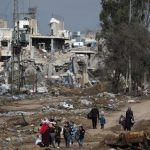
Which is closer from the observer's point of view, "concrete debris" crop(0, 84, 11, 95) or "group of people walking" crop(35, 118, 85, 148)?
"group of people walking" crop(35, 118, 85, 148)

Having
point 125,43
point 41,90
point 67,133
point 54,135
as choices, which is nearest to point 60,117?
point 67,133

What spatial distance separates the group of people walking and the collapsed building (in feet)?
161

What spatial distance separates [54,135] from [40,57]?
77716 mm

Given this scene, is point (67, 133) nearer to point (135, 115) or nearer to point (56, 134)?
point (56, 134)

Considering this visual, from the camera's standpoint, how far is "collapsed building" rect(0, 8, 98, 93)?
85.7 meters

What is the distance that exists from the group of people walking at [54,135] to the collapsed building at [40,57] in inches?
1937

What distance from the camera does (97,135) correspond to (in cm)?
3244

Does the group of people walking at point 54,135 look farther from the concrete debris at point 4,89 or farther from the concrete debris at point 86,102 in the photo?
the concrete debris at point 4,89

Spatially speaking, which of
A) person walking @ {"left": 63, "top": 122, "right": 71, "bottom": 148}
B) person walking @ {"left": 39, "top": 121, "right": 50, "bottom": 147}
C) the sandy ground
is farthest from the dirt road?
person walking @ {"left": 39, "top": 121, "right": 50, "bottom": 147}

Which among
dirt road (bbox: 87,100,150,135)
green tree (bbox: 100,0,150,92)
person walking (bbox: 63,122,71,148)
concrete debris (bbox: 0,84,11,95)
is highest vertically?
green tree (bbox: 100,0,150,92)

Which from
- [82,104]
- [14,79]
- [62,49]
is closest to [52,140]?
[82,104]

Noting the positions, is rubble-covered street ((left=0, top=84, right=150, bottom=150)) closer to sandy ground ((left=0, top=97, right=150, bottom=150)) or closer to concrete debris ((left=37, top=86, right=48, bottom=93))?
sandy ground ((left=0, top=97, right=150, bottom=150))

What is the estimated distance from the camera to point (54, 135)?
2661 cm

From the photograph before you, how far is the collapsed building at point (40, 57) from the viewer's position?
281 ft
